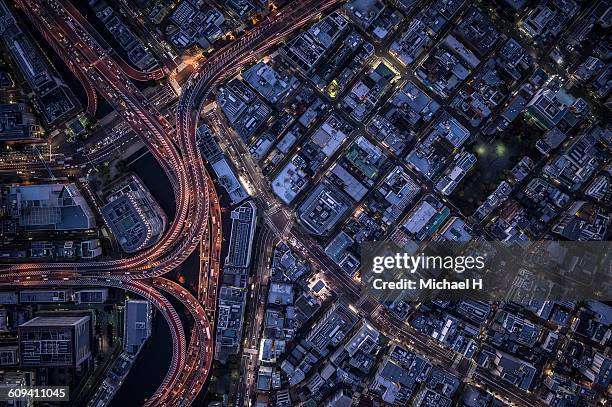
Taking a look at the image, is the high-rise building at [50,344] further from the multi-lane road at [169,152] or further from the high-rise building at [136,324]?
the multi-lane road at [169,152]

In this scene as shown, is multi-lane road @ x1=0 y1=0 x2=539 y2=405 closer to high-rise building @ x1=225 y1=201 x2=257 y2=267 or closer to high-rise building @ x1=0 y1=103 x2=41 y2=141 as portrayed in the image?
high-rise building @ x1=225 y1=201 x2=257 y2=267

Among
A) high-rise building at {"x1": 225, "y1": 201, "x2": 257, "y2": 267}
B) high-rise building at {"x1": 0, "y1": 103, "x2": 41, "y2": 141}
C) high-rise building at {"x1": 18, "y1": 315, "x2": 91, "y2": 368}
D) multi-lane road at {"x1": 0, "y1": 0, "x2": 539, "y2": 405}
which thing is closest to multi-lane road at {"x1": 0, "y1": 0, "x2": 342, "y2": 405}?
multi-lane road at {"x1": 0, "y1": 0, "x2": 539, "y2": 405}

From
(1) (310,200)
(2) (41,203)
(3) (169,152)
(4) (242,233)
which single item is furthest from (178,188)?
(2) (41,203)

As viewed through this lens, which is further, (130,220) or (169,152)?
(169,152)

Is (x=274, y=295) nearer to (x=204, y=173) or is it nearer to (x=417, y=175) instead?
(x=204, y=173)

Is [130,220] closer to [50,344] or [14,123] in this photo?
[50,344]

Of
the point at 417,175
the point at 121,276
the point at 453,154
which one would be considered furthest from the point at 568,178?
the point at 121,276
